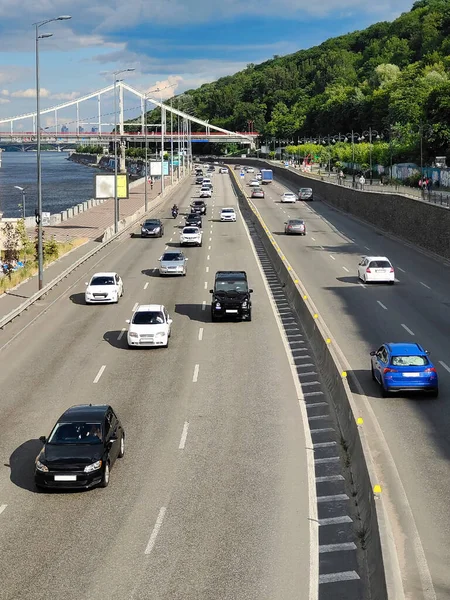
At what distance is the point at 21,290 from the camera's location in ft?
145

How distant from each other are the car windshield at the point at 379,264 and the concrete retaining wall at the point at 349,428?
590cm

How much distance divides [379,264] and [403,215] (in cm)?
2149

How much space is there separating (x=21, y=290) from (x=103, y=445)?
27206 mm

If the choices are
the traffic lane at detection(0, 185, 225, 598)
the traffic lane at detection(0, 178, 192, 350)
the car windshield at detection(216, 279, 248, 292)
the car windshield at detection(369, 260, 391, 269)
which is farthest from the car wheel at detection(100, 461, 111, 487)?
the car windshield at detection(369, 260, 391, 269)

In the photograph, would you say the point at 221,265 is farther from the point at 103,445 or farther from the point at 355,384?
the point at 103,445

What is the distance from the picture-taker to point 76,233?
3029 inches

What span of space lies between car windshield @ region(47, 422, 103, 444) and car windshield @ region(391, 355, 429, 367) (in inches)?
368

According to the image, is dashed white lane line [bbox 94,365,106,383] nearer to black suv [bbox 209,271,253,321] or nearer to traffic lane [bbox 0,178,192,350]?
traffic lane [bbox 0,178,192,350]

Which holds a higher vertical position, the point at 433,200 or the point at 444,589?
the point at 433,200

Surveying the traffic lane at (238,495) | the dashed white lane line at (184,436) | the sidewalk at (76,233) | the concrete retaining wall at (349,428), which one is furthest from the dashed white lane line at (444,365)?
the sidewalk at (76,233)

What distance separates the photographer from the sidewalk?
42.2 metres

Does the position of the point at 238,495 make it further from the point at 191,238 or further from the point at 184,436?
the point at 191,238

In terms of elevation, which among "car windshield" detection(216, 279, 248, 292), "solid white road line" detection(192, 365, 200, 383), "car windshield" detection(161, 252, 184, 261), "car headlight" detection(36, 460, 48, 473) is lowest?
"solid white road line" detection(192, 365, 200, 383)

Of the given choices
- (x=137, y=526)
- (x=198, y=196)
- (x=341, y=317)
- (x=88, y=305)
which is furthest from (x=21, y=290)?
(x=198, y=196)
